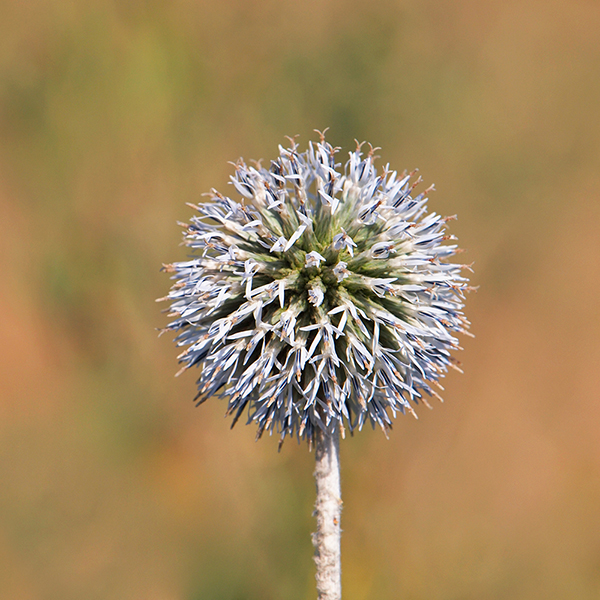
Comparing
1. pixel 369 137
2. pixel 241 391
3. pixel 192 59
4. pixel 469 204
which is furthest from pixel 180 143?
pixel 241 391

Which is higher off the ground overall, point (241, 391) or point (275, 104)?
point (275, 104)

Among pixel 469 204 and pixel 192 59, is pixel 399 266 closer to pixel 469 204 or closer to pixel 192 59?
pixel 469 204

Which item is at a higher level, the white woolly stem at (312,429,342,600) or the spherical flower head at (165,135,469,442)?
the spherical flower head at (165,135,469,442)

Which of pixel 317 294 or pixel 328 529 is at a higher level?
pixel 317 294

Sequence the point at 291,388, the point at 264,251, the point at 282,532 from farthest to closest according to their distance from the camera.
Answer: the point at 282,532
the point at 264,251
the point at 291,388
